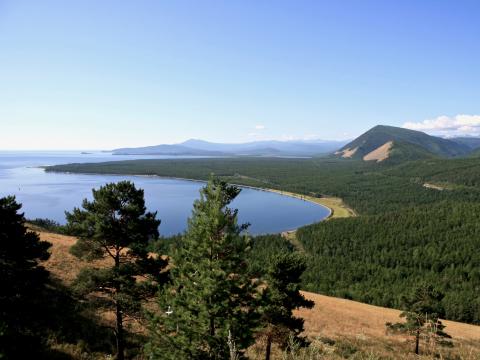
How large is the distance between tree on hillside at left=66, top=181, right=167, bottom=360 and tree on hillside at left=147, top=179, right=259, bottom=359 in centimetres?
423

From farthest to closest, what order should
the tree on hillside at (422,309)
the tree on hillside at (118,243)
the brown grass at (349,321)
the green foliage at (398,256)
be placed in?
1. the green foliage at (398,256)
2. the brown grass at (349,321)
3. the tree on hillside at (422,309)
4. the tree on hillside at (118,243)

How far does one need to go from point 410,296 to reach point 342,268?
224 feet

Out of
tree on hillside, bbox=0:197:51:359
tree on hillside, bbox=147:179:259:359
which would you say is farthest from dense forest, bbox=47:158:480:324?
tree on hillside, bbox=0:197:51:359

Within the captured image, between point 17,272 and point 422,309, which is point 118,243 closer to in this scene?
point 17,272

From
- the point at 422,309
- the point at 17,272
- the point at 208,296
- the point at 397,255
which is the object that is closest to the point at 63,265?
the point at 17,272

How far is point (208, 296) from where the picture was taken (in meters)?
16.3

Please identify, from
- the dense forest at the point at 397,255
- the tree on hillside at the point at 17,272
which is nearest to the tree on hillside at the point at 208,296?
the tree on hillside at the point at 17,272

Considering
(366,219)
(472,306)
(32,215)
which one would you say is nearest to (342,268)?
(472,306)

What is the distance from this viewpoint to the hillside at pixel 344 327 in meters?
32.1

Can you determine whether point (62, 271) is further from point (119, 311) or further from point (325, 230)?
point (325, 230)

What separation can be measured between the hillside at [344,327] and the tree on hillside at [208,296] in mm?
9496

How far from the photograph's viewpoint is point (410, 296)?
112ft

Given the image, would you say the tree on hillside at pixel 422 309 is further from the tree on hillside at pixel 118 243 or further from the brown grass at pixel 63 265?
the brown grass at pixel 63 265

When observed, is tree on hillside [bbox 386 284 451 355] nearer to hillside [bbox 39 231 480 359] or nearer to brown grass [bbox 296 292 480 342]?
hillside [bbox 39 231 480 359]
